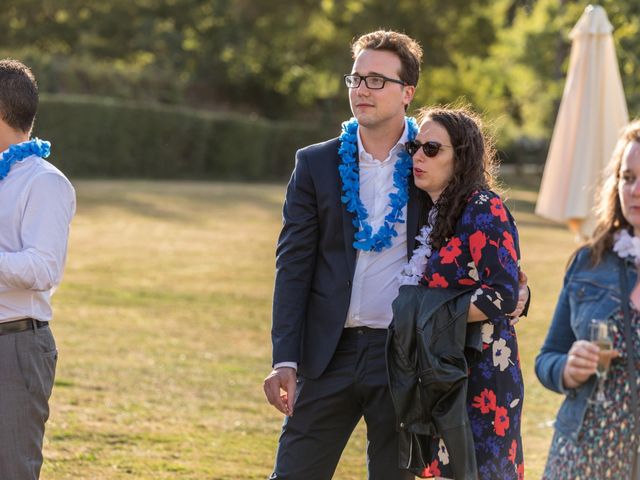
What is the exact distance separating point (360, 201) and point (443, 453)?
950 mm

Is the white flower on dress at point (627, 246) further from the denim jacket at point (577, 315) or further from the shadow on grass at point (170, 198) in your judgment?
the shadow on grass at point (170, 198)

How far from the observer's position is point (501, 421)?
12.2 ft

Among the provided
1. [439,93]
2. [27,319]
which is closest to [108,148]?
[439,93]

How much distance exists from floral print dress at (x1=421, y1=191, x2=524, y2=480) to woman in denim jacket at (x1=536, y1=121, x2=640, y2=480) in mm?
434

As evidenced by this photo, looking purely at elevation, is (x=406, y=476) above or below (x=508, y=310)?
below

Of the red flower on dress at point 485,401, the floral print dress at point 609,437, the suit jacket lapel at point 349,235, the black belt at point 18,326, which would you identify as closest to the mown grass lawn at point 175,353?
the suit jacket lapel at point 349,235

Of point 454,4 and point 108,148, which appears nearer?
point 108,148

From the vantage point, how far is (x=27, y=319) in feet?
12.6

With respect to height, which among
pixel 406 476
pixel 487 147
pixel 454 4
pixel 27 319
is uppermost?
pixel 454 4

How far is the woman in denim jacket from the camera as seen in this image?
3.02 meters

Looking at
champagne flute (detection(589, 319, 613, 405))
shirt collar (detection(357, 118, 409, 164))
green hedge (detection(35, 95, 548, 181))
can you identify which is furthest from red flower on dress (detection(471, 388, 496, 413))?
green hedge (detection(35, 95, 548, 181))

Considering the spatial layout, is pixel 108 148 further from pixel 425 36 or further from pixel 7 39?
pixel 425 36

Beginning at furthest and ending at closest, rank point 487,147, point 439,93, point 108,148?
point 439,93, point 108,148, point 487,147

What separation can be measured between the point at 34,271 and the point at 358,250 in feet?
3.70
